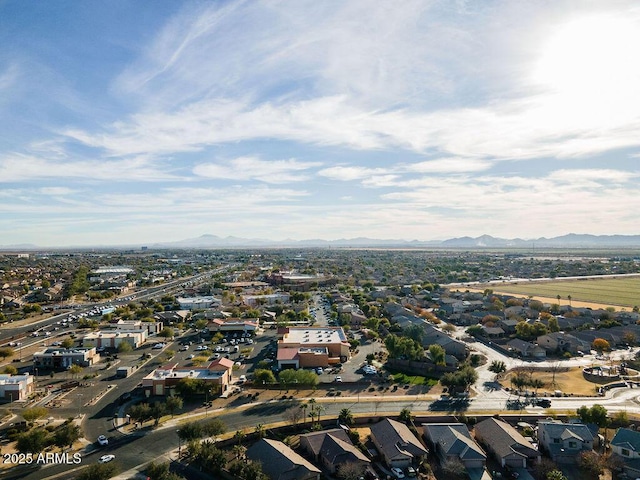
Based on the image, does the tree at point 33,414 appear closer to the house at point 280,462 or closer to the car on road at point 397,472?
the house at point 280,462

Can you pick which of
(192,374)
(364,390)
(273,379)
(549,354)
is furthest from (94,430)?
(549,354)

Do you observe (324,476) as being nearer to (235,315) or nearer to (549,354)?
A: (549,354)

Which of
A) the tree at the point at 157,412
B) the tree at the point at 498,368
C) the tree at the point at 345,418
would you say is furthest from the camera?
the tree at the point at 498,368

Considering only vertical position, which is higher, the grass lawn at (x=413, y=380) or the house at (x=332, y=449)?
the house at (x=332, y=449)

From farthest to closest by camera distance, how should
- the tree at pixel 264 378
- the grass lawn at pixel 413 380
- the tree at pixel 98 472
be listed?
the grass lawn at pixel 413 380 → the tree at pixel 264 378 → the tree at pixel 98 472

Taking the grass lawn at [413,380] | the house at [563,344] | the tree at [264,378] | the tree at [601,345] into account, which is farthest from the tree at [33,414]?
the tree at [601,345]
